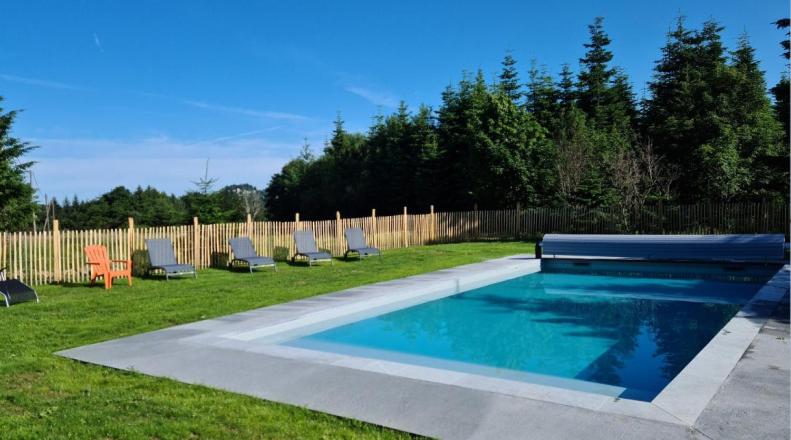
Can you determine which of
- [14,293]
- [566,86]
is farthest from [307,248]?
[566,86]

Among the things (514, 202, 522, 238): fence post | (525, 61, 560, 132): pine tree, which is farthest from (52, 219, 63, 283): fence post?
(525, 61, 560, 132): pine tree

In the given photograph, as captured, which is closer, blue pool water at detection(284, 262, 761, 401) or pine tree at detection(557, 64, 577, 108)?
blue pool water at detection(284, 262, 761, 401)

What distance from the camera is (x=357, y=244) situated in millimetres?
17328

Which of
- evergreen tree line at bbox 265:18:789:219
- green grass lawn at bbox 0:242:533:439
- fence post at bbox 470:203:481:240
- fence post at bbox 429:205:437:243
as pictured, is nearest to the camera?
green grass lawn at bbox 0:242:533:439

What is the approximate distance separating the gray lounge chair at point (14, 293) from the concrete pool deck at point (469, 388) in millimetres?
3810

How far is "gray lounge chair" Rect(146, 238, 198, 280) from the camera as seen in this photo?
41.5 feet

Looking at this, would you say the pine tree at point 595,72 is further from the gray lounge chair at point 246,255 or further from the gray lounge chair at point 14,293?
the gray lounge chair at point 14,293

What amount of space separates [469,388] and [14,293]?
8.07 m

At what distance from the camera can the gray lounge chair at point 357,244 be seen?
55.6 feet

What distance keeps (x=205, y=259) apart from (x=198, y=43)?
31.7 feet

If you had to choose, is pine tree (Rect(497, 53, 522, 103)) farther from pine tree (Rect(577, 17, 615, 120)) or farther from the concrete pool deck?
the concrete pool deck

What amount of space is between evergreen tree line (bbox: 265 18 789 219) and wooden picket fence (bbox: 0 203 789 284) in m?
1.04

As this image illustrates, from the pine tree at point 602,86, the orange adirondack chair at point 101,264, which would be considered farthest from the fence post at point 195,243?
the pine tree at point 602,86

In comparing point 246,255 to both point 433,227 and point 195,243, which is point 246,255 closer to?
point 195,243
